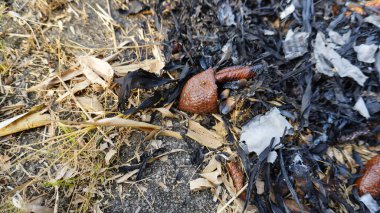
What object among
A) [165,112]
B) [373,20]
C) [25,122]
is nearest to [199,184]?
[165,112]

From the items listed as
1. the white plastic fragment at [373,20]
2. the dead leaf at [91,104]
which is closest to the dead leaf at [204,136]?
the dead leaf at [91,104]

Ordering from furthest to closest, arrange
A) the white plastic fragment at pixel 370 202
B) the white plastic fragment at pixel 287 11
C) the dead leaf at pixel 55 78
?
the white plastic fragment at pixel 287 11
the dead leaf at pixel 55 78
the white plastic fragment at pixel 370 202

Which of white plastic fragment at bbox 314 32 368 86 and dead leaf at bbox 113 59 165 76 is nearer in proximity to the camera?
white plastic fragment at bbox 314 32 368 86

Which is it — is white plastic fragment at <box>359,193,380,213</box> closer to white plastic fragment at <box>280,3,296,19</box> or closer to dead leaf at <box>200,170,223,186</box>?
dead leaf at <box>200,170,223,186</box>

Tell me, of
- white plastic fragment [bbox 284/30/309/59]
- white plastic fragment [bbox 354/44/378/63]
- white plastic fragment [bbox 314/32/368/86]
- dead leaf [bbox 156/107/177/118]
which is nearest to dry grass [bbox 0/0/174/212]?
dead leaf [bbox 156/107/177/118]

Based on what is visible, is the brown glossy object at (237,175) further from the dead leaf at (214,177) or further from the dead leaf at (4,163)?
the dead leaf at (4,163)

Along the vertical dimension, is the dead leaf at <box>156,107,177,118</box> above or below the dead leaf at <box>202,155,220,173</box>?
above

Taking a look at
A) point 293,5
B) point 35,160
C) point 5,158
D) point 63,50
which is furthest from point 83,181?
point 293,5
